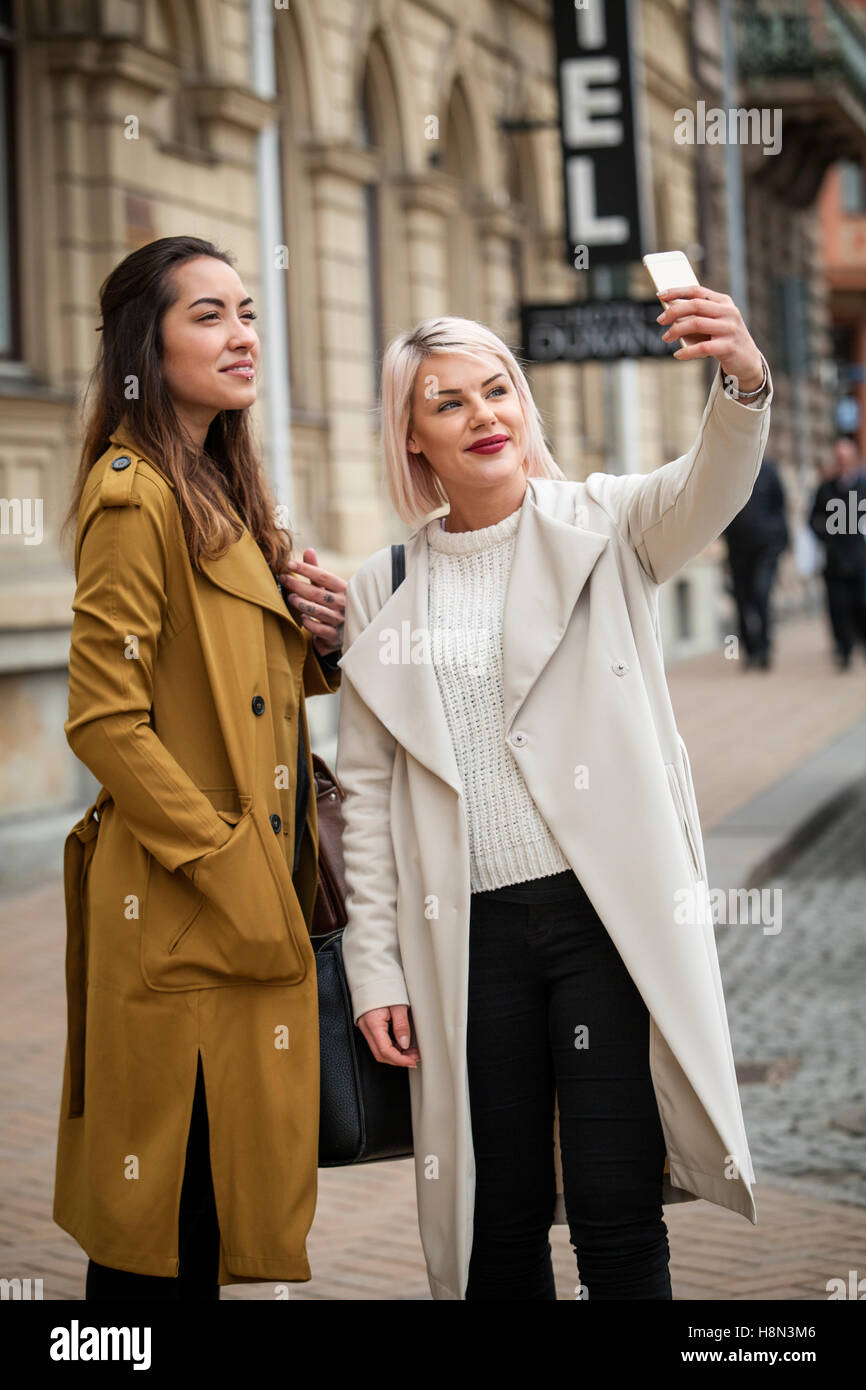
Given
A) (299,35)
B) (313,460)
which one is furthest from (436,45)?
(313,460)

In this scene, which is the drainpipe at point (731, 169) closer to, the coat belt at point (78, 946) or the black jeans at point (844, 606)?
the black jeans at point (844, 606)

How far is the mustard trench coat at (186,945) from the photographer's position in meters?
2.87

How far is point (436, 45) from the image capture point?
612 inches

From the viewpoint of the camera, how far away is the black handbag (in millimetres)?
2986

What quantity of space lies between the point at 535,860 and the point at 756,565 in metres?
15.5

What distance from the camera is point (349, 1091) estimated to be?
9.82ft

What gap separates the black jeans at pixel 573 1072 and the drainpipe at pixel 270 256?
930 centimetres

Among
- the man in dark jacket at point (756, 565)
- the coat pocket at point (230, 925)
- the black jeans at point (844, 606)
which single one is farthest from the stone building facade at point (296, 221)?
the black jeans at point (844, 606)

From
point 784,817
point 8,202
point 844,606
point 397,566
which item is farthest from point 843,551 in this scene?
point 397,566

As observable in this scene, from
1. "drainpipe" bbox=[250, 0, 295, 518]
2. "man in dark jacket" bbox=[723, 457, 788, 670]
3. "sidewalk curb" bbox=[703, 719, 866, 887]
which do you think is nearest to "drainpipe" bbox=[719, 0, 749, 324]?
"man in dark jacket" bbox=[723, 457, 788, 670]

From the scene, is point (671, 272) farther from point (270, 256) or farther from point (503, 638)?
point (270, 256)
